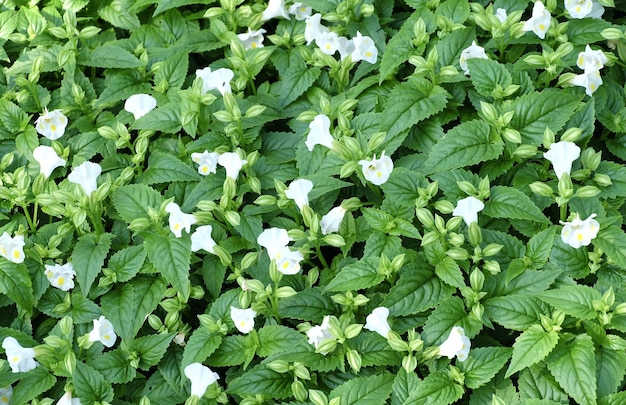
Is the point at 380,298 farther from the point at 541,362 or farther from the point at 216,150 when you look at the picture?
the point at 216,150

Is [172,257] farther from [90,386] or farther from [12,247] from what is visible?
[12,247]

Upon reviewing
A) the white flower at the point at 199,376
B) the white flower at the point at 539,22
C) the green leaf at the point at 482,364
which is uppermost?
the white flower at the point at 539,22

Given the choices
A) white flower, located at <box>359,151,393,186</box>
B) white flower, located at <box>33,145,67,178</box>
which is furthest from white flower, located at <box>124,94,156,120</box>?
white flower, located at <box>359,151,393,186</box>

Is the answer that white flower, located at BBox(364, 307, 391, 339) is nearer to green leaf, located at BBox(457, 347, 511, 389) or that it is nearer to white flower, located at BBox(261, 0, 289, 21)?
green leaf, located at BBox(457, 347, 511, 389)

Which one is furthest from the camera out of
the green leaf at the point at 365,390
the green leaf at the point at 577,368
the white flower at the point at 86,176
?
the white flower at the point at 86,176

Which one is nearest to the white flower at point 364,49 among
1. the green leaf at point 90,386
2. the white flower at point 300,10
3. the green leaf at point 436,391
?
the white flower at point 300,10

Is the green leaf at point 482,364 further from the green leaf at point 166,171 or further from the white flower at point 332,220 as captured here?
the green leaf at point 166,171
